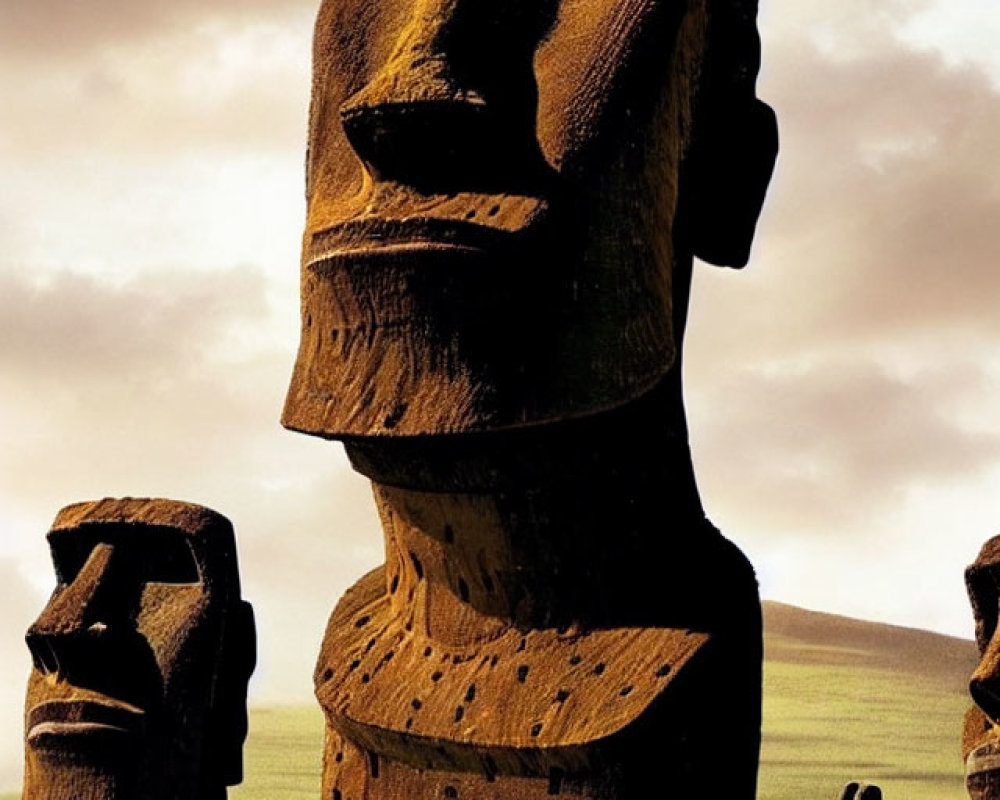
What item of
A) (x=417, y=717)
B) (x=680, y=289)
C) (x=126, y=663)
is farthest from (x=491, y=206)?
(x=126, y=663)

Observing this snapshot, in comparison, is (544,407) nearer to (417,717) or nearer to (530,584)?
(530,584)

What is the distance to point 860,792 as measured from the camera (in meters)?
5.48

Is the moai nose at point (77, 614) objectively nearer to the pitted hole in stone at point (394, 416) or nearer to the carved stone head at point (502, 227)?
the carved stone head at point (502, 227)

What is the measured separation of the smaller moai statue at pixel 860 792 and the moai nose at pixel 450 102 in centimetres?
169

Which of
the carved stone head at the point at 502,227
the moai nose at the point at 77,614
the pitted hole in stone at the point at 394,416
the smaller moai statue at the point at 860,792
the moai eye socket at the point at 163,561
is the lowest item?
the smaller moai statue at the point at 860,792

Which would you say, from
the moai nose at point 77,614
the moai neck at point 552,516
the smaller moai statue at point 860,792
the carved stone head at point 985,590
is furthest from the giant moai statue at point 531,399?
the carved stone head at point 985,590

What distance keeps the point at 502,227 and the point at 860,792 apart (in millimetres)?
1655

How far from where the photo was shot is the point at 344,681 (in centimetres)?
531

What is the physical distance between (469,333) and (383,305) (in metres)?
0.19

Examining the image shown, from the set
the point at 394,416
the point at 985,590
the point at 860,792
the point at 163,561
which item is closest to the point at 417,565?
the point at 394,416

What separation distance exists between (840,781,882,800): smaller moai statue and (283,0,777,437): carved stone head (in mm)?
1178

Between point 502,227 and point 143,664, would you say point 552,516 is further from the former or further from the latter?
point 143,664

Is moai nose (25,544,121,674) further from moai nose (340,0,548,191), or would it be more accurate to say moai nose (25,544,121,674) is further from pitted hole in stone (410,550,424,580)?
moai nose (340,0,548,191)

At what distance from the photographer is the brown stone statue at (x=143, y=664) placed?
18.8 ft
